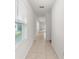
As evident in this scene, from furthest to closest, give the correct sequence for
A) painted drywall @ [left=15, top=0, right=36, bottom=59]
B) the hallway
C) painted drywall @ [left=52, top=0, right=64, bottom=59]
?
the hallway → painted drywall @ [left=52, top=0, right=64, bottom=59] → painted drywall @ [left=15, top=0, right=36, bottom=59]

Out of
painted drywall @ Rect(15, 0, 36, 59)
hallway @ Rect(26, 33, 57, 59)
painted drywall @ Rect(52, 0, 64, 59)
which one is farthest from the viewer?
hallway @ Rect(26, 33, 57, 59)

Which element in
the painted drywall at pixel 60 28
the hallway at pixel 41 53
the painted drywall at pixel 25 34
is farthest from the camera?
the hallway at pixel 41 53

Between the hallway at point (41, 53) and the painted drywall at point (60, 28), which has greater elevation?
the painted drywall at point (60, 28)

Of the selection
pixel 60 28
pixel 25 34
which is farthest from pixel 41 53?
pixel 60 28

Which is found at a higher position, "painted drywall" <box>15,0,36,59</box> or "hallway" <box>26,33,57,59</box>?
"painted drywall" <box>15,0,36,59</box>

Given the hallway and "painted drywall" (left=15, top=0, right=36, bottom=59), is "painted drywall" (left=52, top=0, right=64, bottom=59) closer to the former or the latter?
the hallway

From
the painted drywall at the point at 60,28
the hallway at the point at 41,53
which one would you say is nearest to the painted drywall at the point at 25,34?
the hallway at the point at 41,53

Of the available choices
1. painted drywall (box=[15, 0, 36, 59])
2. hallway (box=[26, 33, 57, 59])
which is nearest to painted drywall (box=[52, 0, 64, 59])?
hallway (box=[26, 33, 57, 59])

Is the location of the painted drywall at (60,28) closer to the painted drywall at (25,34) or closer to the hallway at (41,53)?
the hallway at (41,53)

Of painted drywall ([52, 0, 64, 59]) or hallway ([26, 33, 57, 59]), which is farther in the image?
hallway ([26, 33, 57, 59])

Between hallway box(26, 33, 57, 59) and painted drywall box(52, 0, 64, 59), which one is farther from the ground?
painted drywall box(52, 0, 64, 59)
